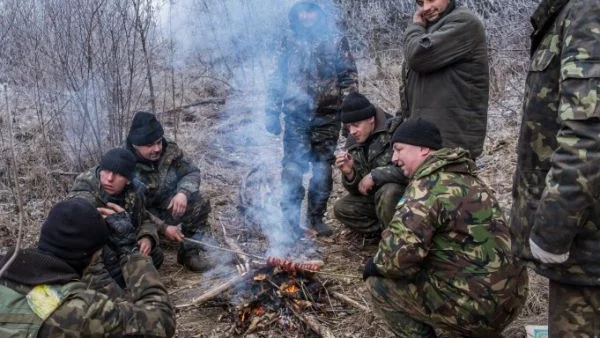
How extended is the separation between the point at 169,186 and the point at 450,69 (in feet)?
9.72

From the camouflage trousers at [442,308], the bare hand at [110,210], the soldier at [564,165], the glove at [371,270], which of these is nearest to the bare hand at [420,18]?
the soldier at [564,165]

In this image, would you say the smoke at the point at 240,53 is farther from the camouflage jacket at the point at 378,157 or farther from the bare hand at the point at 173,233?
the bare hand at the point at 173,233

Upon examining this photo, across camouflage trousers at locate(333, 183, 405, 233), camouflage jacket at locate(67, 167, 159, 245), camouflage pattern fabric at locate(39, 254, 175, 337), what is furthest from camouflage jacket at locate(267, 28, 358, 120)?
camouflage pattern fabric at locate(39, 254, 175, 337)

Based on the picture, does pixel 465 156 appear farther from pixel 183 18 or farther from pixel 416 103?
pixel 183 18

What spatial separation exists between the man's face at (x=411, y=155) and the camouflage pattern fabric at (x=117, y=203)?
2167 millimetres

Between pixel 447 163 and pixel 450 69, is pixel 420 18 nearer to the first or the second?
pixel 450 69

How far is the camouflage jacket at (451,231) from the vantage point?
314 cm

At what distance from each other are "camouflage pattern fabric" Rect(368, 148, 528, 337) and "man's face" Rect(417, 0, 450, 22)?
62.7 inches

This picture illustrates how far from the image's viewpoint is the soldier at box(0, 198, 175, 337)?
2.48m

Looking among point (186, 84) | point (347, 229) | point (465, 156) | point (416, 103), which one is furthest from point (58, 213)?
point (186, 84)

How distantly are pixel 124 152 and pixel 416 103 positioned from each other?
2472mm

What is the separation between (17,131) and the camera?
7.88 meters

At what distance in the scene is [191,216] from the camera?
551cm

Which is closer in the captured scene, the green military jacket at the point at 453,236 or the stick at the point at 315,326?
the green military jacket at the point at 453,236
